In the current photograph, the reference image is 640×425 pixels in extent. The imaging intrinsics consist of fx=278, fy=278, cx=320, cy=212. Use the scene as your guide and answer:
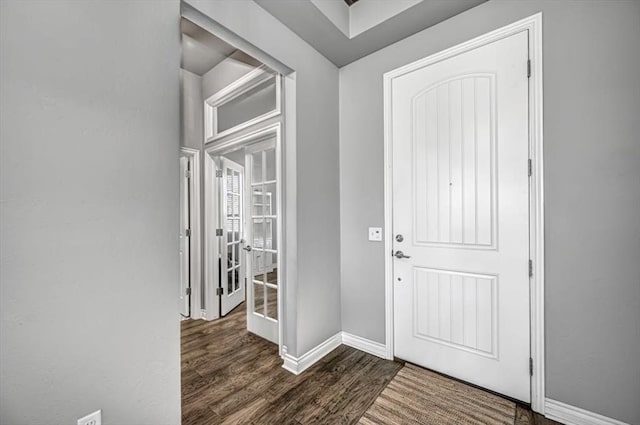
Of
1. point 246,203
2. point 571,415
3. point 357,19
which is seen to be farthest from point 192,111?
point 571,415

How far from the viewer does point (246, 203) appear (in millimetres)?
2910

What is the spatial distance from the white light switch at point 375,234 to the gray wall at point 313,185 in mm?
337

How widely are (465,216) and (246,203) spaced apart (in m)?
2.04

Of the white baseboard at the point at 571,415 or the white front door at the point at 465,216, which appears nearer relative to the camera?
the white baseboard at the point at 571,415

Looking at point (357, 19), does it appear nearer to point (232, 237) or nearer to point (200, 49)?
point (200, 49)

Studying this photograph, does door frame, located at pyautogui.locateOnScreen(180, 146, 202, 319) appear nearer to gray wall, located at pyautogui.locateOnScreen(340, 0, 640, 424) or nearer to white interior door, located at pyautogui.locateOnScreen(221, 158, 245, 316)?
white interior door, located at pyautogui.locateOnScreen(221, 158, 245, 316)

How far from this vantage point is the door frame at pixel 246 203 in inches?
91.7

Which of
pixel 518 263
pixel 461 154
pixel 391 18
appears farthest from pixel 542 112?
pixel 391 18

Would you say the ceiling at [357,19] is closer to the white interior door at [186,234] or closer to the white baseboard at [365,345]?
the white interior door at [186,234]

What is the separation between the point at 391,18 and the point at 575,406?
2.75m

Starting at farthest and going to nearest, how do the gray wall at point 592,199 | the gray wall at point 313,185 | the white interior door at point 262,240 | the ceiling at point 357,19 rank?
the white interior door at point 262,240
the gray wall at point 313,185
the ceiling at point 357,19
the gray wall at point 592,199

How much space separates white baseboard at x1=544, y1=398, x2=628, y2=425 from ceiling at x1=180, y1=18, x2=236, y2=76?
12.0 ft

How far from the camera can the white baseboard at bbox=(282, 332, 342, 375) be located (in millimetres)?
2160

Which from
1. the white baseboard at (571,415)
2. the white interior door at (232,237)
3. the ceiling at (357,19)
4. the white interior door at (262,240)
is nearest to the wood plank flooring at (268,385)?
the white interior door at (262,240)
